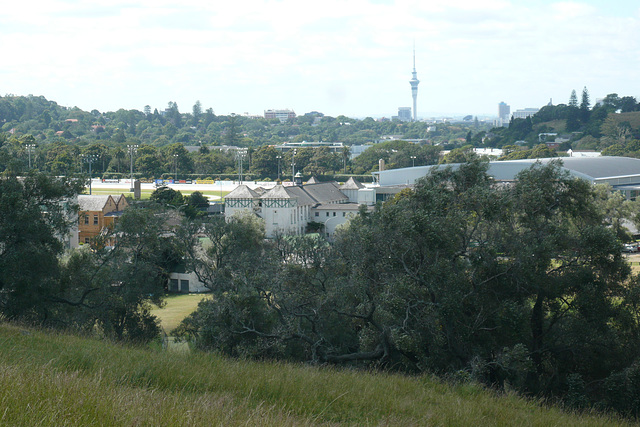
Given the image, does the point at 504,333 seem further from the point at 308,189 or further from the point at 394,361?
the point at 308,189

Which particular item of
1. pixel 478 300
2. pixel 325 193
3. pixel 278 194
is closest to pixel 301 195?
pixel 278 194

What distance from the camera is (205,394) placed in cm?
790

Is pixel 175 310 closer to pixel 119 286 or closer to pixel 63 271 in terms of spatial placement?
pixel 119 286

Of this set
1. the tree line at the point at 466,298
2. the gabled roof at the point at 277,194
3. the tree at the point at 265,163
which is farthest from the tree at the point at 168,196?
the tree at the point at 265,163

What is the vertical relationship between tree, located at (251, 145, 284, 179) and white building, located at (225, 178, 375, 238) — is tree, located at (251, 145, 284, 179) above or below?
above

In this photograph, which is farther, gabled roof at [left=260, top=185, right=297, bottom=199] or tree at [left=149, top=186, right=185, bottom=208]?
tree at [left=149, top=186, right=185, bottom=208]

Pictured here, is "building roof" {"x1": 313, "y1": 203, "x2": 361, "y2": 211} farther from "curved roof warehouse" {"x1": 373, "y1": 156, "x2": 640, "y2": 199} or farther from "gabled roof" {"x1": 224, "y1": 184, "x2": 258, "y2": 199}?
"curved roof warehouse" {"x1": 373, "y1": 156, "x2": 640, "y2": 199}

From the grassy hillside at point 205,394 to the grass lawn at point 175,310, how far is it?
641 inches

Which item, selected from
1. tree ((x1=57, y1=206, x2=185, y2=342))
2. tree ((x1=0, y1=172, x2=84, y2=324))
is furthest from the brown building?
tree ((x1=0, y1=172, x2=84, y2=324))

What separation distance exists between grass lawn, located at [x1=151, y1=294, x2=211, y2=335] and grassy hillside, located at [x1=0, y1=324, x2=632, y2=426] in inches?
641

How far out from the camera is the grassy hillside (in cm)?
630

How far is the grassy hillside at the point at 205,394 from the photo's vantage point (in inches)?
248

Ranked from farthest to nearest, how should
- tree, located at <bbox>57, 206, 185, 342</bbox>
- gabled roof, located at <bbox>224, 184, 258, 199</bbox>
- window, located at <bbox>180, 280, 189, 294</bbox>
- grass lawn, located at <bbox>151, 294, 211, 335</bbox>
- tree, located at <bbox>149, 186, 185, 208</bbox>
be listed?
tree, located at <bbox>149, 186, 185, 208</bbox> < gabled roof, located at <bbox>224, 184, 258, 199</bbox> < window, located at <bbox>180, 280, 189, 294</bbox> < grass lawn, located at <bbox>151, 294, 211, 335</bbox> < tree, located at <bbox>57, 206, 185, 342</bbox>

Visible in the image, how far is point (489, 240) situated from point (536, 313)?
2.23 m
